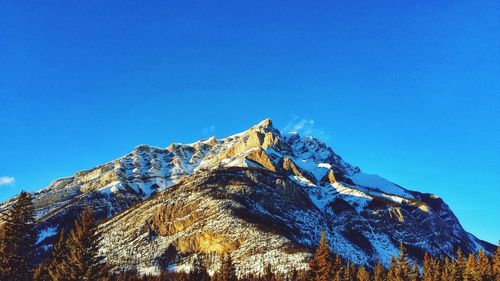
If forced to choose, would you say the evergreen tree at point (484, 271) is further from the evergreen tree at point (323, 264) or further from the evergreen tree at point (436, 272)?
the evergreen tree at point (323, 264)

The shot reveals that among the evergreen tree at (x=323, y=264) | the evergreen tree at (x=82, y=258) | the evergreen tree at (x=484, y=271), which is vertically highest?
the evergreen tree at (x=484, y=271)

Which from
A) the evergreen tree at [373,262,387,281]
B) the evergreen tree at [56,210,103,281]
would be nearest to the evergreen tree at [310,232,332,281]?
the evergreen tree at [56,210,103,281]

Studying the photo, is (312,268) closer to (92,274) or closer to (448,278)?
(92,274)

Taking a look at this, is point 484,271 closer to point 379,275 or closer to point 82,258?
point 379,275

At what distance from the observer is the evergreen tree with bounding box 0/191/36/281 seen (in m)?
32.7

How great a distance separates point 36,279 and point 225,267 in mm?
26274

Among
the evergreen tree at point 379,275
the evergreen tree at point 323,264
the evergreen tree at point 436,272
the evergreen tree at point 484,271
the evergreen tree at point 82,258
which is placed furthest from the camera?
the evergreen tree at point 379,275

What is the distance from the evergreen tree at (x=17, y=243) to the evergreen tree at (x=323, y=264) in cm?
2897

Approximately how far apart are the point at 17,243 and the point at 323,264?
30867mm

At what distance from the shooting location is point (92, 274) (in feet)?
99.9

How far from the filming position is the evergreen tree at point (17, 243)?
3269cm

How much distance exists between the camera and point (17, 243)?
108 ft

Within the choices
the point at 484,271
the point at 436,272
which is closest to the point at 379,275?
the point at 436,272

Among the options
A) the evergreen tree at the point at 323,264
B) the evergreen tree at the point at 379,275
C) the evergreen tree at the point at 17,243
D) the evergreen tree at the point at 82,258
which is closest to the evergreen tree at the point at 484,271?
the evergreen tree at the point at 379,275
